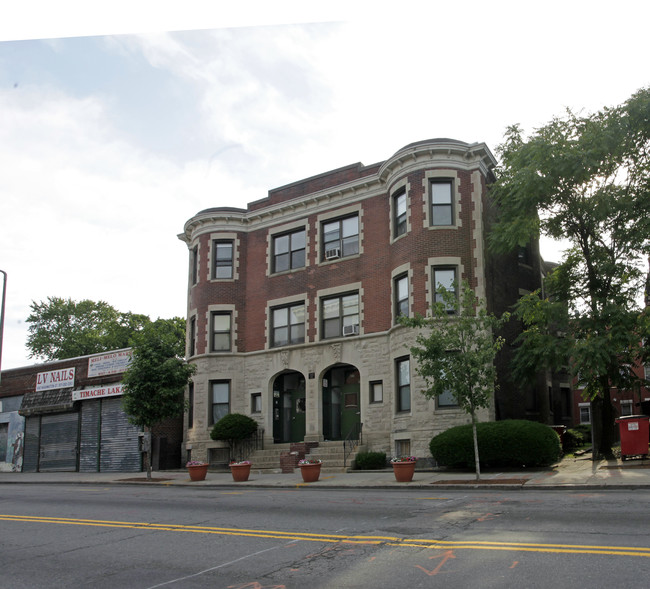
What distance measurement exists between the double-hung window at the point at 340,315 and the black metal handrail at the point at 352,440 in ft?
12.6

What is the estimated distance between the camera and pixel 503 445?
63.2ft

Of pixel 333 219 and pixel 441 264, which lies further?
pixel 333 219

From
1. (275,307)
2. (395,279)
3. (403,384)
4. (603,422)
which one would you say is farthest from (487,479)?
(275,307)

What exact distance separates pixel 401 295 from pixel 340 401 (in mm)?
5721

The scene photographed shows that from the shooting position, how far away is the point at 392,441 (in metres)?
24.0

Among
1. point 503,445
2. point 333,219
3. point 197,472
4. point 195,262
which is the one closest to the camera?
point 503,445

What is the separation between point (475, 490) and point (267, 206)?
19012mm

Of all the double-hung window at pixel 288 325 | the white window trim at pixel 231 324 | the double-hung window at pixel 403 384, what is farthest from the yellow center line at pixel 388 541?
the white window trim at pixel 231 324

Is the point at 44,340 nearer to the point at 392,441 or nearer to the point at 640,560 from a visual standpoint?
the point at 392,441

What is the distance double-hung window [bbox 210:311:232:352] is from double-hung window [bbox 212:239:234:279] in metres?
1.90

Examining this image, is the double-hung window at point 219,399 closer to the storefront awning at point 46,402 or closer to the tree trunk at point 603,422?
the storefront awning at point 46,402

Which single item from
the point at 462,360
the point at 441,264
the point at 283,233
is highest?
the point at 283,233

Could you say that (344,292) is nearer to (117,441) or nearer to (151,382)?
(151,382)

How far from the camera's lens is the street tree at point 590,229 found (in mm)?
20375
